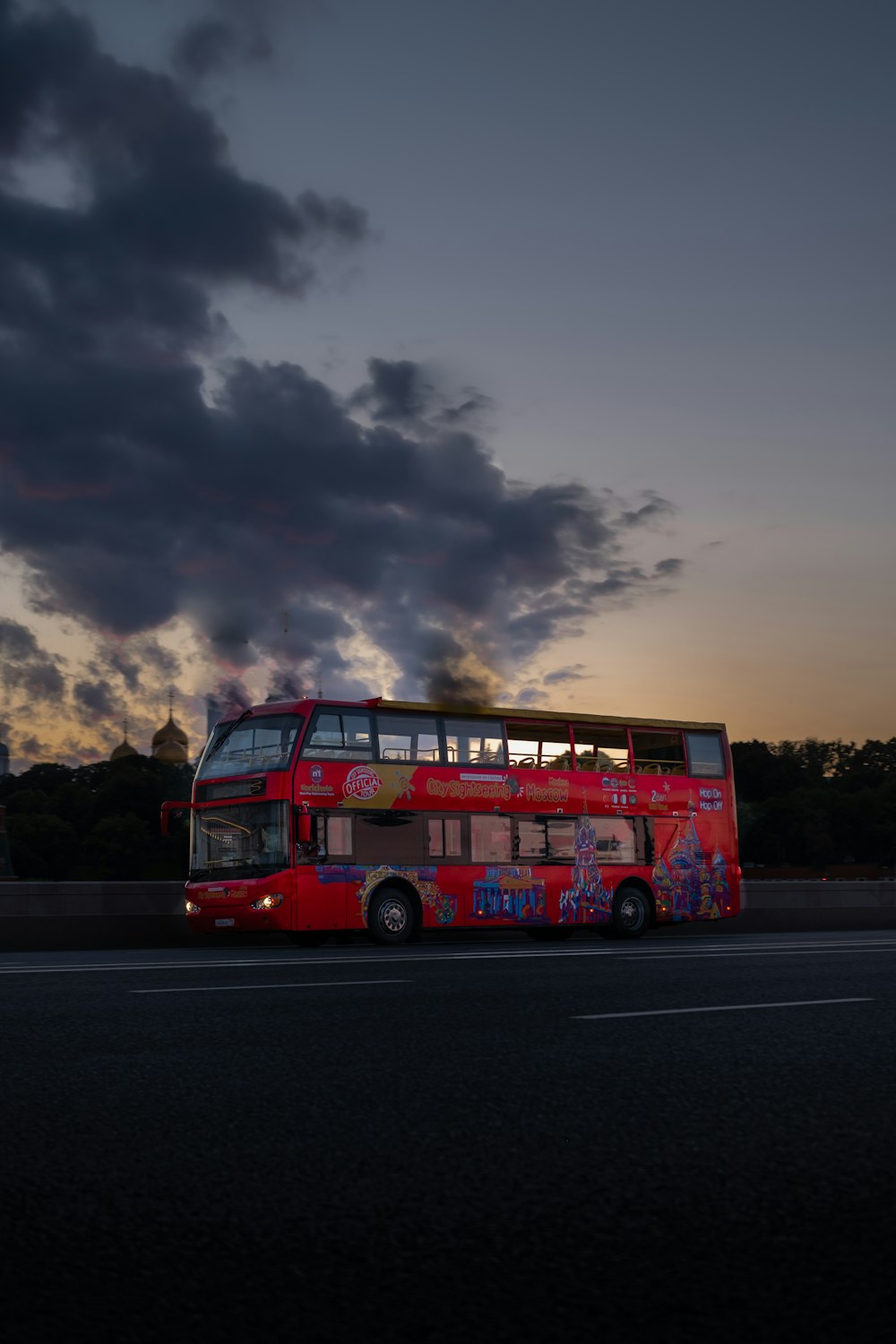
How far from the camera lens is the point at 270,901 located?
20.2 m

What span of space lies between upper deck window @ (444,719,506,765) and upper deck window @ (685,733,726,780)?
4.48m

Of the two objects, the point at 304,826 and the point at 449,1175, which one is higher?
the point at 304,826

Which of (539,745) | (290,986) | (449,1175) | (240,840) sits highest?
(539,745)

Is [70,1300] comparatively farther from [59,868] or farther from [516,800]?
[59,868]

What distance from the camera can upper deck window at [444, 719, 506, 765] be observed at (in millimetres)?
22000

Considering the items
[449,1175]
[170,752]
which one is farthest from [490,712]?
[170,752]

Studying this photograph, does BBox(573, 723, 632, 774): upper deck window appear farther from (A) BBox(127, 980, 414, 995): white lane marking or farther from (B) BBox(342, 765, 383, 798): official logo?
(A) BBox(127, 980, 414, 995): white lane marking

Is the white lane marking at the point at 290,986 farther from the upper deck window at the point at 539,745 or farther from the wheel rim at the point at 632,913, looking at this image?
the wheel rim at the point at 632,913

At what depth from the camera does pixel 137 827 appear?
118 metres

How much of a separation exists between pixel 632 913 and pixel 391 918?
5.01 meters

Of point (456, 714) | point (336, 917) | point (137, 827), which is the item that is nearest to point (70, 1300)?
point (336, 917)

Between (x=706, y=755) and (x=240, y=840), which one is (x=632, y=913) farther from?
(x=240, y=840)

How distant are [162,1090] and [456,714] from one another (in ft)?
56.2

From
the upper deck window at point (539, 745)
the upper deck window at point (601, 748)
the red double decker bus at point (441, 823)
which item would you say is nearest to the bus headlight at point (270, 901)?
the red double decker bus at point (441, 823)
